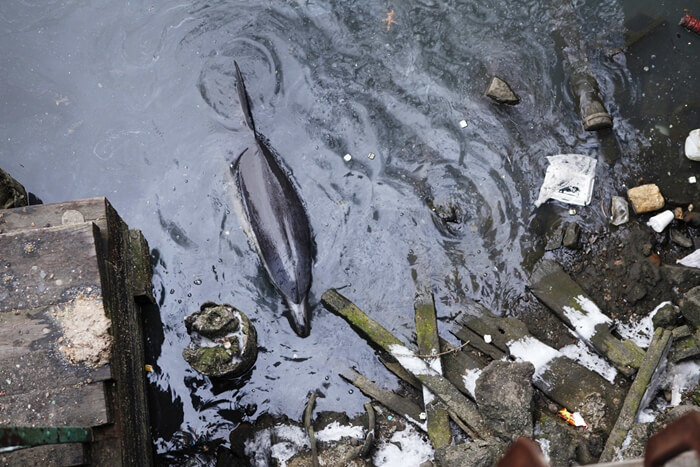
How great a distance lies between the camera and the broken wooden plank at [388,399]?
527 cm

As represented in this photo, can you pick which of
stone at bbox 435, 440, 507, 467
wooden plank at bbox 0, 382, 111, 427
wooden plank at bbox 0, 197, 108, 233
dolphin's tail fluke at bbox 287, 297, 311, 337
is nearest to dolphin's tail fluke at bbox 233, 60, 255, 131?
wooden plank at bbox 0, 197, 108, 233

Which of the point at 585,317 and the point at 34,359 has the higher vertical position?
the point at 34,359

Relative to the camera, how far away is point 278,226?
209 inches

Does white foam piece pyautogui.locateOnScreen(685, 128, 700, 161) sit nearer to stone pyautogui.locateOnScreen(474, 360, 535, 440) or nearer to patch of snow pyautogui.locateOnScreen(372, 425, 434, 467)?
stone pyautogui.locateOnScreen(474, 360, 535, 440)

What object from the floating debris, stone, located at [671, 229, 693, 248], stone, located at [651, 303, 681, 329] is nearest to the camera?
the floating debris

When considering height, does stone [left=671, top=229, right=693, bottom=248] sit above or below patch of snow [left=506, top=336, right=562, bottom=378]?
above

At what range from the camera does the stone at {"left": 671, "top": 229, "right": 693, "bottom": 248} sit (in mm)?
5625

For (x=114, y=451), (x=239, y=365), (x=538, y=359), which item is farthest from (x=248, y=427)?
(x=538, y=359)

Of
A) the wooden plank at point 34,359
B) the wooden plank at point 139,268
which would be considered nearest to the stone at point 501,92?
the wooden plank at point 139,268

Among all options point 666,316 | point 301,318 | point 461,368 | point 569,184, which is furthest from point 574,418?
point 301,318

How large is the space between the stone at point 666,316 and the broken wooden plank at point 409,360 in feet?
6.50

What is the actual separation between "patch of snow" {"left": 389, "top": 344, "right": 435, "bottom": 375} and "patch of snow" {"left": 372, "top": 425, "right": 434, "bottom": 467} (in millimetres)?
566

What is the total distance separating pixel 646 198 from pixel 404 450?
11.6 feet

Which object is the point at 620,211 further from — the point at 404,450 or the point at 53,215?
the point at 53,215
